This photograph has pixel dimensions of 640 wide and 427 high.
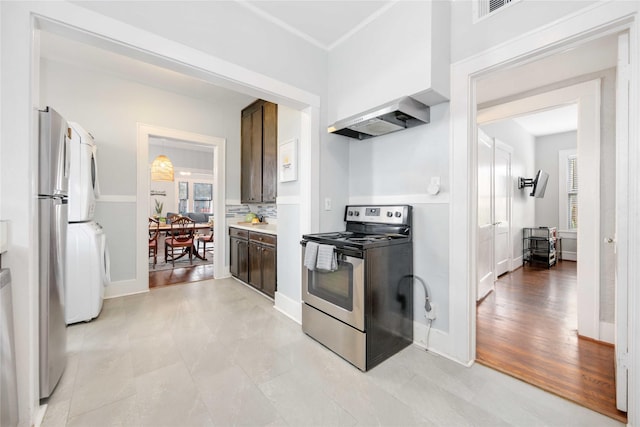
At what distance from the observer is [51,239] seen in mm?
1542

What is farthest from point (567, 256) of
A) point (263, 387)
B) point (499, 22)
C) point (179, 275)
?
point (179, 275)

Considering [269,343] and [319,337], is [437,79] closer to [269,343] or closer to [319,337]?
[319,337]

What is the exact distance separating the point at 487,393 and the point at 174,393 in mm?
1957

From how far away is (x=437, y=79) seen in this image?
74.4 inches

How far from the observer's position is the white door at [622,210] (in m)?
1.38

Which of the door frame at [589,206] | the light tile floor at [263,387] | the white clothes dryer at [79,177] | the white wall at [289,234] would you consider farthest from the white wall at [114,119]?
the door frame at [589,206]

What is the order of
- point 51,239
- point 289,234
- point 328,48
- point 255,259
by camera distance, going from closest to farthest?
point 51,239 < point 328,48 < point 289,234 < point 255,259

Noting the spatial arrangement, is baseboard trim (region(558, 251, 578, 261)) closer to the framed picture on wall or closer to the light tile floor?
the light tile floor

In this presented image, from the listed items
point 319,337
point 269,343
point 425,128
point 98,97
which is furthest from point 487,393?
point 98,97

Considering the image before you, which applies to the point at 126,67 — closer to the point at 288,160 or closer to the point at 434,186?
the point at 288,160

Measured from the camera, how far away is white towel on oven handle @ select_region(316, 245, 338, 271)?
78.7 inches

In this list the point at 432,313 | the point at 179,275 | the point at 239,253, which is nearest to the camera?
the point at 432,313

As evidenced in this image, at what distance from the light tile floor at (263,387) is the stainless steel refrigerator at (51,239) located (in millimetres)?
258

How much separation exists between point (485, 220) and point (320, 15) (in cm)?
304
